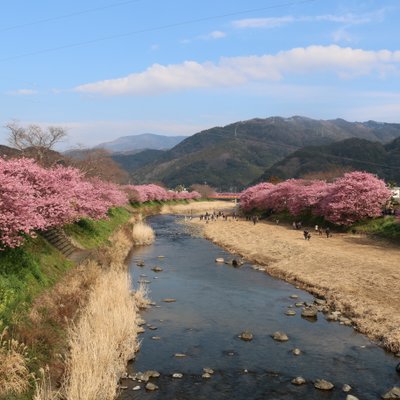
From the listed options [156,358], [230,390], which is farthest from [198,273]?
[230,390]

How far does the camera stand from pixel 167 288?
31.8 m

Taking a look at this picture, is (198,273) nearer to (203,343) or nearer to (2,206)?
(203,343)

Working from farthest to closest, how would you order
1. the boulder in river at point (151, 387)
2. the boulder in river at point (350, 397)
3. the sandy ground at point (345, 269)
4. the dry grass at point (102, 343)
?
the sandy ground at point (345, 269)
the boulder in river at point (151, 387)
the boulder in river at point (350, 397)
the dry grass at point (102, 343)

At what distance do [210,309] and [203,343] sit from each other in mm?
5866

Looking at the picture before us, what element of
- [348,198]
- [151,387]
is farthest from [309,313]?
[348,198]

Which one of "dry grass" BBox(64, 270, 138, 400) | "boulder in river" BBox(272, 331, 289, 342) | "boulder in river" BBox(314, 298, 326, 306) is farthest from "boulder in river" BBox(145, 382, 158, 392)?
"boulder in river" BBox(314, 298, 326, 306)

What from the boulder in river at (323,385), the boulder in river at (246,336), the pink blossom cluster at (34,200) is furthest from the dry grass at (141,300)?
the boulder in river at (323,385)

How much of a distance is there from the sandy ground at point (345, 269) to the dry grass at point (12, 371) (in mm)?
16112

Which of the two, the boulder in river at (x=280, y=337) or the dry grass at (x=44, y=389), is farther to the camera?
the boulder in river at (x=280, y=337)

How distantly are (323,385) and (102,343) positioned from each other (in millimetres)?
8563

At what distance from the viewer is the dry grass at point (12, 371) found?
1225 cm

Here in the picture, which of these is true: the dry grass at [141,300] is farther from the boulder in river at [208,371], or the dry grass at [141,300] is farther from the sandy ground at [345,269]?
the sandy ground at [345,269]

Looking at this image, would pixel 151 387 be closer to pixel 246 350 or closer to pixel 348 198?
pixel 246 350

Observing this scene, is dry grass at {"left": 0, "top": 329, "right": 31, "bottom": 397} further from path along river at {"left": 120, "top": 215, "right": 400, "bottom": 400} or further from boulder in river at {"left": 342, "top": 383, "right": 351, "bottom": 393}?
boulder in river at {"left": 342, "top": 383, "right": 351, "bottom": 393}
